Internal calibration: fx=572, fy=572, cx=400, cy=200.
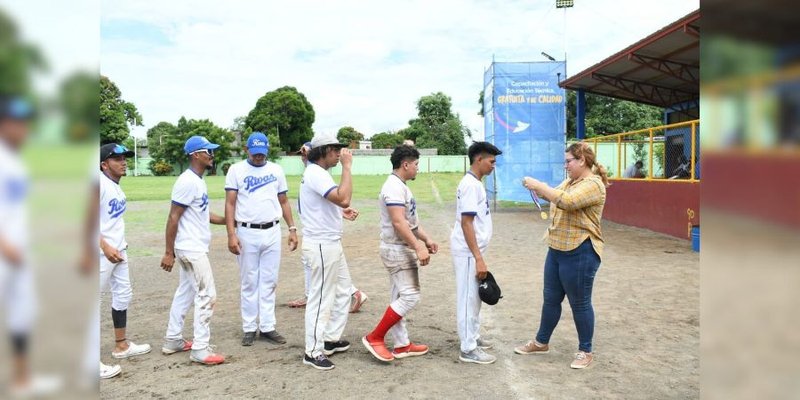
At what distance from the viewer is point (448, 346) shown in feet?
16.3

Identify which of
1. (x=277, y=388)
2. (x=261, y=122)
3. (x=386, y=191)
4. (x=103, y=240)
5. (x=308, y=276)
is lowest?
(x=277, y=388)

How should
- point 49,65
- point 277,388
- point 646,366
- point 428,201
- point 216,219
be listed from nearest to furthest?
1. point 49,65
2. point 277,388
3. point 646,366
4. point 216,219
5. point 428,201

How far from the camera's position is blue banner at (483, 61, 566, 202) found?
1825 centimetres

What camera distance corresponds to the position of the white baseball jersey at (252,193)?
16.5 ft

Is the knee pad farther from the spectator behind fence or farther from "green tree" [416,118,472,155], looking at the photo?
"green tree" [416,118,472,155]

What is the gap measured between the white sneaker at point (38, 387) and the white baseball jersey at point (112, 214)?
147 inches

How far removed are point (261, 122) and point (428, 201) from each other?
44.6 meters

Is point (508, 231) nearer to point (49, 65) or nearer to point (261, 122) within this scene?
point (49, 65)

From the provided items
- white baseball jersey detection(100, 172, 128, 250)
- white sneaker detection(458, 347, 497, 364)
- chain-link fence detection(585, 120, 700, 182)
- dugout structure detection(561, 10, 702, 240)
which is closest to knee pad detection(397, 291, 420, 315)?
white sneaker detection(458, 347, 497, 364)

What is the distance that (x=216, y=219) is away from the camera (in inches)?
216

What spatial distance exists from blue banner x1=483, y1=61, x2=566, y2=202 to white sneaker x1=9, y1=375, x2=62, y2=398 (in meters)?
17.8

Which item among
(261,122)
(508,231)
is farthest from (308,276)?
(261,122)

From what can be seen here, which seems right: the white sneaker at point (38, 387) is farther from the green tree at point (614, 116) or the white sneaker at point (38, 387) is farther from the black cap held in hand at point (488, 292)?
the green tree at point (614, 116)

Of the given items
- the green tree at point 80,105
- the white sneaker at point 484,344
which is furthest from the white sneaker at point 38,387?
the white sneaker at point 484,344
